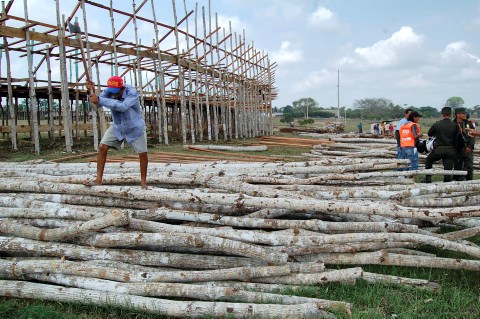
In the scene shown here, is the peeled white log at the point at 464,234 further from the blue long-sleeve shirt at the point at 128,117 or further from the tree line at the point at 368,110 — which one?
the tree line at the point at 368,110

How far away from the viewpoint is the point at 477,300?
3.35 meters

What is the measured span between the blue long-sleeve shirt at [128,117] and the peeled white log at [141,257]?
5.91ft

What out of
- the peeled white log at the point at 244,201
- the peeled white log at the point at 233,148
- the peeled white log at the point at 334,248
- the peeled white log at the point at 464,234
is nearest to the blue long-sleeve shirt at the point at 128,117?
the peeled white log at the point at 244,201

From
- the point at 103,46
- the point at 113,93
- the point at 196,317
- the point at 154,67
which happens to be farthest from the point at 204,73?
the point at 196,317

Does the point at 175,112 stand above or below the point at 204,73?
below

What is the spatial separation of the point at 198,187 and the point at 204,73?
15.1 m

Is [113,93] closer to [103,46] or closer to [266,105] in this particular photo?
[103,46]

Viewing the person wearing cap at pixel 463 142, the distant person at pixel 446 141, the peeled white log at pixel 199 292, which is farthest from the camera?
the distant person at pixel 446 141

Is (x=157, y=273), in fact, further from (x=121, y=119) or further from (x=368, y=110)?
(x=368, y=110)

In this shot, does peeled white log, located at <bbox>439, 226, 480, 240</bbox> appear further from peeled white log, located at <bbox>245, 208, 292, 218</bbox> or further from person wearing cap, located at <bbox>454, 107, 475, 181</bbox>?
person wearing cap, located at <bbox>454, 107, 475, 181</bbox>

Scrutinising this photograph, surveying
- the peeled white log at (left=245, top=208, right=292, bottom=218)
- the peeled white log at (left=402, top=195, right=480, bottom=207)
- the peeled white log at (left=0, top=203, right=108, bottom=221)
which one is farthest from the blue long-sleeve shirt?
the peeled white log at (left=402, top=195, right=480, bottom=207)

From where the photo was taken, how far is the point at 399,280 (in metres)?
3.51

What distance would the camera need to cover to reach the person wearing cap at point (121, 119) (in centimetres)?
481

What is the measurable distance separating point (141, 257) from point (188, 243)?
1.54 ft
